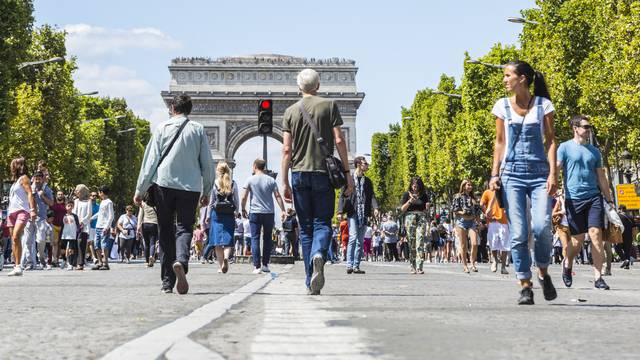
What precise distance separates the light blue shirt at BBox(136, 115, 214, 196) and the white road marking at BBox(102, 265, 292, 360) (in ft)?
6.58

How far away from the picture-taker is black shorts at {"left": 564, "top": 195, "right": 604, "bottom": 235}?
11.9m

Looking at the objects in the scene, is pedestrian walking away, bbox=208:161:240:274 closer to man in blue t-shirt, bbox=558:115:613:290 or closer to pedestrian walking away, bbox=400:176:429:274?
pedestrian walking away, bbox=400:176:429:274

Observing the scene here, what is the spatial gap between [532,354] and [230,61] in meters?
92.6

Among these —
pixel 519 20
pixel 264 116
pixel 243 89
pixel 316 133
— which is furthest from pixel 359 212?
pixel 243 89

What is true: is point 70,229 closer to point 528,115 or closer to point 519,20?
point 528,115

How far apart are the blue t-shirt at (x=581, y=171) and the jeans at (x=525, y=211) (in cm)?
343

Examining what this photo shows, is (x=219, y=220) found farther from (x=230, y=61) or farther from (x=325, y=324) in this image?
(x=230, y=61)

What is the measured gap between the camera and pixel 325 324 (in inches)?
238

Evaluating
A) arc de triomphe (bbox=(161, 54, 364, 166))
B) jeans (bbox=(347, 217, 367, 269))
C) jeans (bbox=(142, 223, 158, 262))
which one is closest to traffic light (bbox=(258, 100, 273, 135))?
jeans (bbox=(142, 223, 158, 262))

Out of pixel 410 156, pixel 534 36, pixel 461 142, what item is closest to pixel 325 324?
pixel 534 36

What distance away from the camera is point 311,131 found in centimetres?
980

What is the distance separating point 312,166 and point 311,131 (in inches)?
12.2

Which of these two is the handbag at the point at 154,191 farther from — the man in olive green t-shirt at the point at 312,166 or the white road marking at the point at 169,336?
the white road marking at the point at 169,336

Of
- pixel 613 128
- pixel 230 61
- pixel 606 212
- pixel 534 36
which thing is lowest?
pixel 606 212
